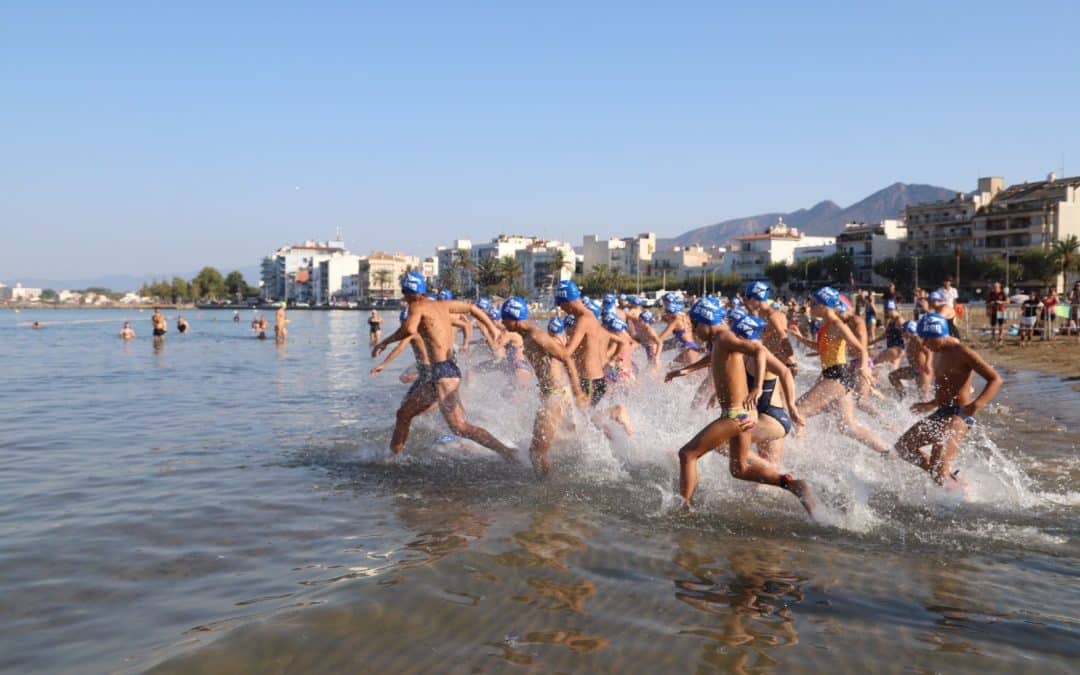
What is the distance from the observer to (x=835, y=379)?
991 cm

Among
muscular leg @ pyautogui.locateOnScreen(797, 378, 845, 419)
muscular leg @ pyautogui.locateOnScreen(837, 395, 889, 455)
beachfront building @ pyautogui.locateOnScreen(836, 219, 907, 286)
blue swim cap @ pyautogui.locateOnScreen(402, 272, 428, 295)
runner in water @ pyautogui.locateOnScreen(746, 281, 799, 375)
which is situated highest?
beachfront building @ pyautogui.locateOnScreen(836, 219, 907, 286)

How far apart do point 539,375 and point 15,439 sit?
7989mm

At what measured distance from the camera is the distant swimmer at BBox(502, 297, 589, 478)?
878 centimetres

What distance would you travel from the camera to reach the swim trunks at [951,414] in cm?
795

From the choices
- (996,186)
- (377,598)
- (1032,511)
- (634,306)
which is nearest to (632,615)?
(377,598)

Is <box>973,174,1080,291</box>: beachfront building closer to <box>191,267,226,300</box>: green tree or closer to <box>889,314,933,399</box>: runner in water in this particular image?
<box>889,314,933,399</box>: runner in water

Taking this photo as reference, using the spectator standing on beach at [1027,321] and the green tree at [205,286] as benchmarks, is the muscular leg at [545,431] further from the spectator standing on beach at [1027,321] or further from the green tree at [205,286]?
the green tree at [205,286]

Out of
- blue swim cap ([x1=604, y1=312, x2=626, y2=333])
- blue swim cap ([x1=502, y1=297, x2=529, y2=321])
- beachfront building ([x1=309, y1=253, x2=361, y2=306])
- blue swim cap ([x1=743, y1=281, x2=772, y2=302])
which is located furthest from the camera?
beachfront building ([x1=309, y1=253, x2=361, y2=306])

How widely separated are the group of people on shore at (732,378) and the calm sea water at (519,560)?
354mm

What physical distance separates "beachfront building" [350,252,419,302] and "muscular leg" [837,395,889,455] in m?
162

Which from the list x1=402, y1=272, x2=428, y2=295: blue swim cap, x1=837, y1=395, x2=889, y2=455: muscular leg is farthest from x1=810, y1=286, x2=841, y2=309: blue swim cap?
x1=402, y1=272, x2=428, y2=295: blue swim cap

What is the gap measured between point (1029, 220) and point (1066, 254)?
31.2 feet

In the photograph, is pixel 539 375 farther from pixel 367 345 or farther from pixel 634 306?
pixel 367 345

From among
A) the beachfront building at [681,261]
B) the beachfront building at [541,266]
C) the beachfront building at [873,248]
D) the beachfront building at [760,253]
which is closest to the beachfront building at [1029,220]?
the beachfront building at [873,248]
